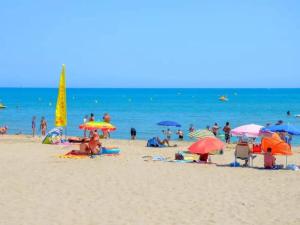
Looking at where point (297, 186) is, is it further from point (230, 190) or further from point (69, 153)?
point (69, 153)

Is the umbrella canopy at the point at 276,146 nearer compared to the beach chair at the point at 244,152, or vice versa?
the umbrella canopy at the point at 276,146

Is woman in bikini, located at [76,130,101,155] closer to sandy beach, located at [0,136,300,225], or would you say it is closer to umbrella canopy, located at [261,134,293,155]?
sandy beach, located at [0,136,300,225]

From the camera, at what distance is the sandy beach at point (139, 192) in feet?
31.8

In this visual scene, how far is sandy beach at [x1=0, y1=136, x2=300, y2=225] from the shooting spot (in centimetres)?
968

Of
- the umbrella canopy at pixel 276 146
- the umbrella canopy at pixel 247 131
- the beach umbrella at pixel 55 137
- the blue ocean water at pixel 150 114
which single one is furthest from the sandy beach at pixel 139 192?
the blue ocean water at pixel 150 114

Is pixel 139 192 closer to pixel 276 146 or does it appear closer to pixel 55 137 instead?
pixel 276 146

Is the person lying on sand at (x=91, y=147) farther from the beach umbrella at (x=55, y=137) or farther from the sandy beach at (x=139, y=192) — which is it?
the beach umbrella at (x=55, y=137)

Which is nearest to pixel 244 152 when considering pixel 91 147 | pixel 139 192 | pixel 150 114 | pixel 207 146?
pixel 207 146

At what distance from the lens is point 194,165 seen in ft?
54.1

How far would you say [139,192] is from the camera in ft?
39.3

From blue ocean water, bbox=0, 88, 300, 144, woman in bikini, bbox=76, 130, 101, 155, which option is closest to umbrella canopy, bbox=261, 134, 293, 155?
woman in bikini, bbox=76, 130, 101, 155

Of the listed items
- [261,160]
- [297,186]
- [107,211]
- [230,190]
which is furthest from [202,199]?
[261,160]

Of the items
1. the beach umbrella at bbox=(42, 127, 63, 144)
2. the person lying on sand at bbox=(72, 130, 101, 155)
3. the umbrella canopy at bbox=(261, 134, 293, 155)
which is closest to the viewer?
the umbrella canopy at bbox=(261, 134, 293, 155)

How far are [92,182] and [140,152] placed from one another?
7.09 m
